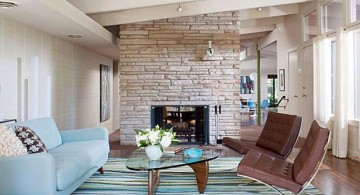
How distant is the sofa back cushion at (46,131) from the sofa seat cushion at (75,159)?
0.43 ft

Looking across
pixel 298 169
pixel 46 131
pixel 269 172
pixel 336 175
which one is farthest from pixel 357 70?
pixel 46 131

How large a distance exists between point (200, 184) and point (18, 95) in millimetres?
3025

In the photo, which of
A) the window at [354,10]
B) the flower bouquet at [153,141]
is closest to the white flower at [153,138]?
the flower bouquet at [153,141]

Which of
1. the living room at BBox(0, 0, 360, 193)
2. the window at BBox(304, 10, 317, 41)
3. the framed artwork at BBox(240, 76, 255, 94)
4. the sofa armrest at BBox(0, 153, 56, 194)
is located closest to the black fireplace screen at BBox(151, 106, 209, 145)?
the living room at BBox(0, 0, 360, 193)

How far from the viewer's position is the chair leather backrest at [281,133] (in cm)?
407

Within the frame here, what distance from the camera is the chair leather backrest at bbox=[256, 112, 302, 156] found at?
4066mm

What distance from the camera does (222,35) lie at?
6.92m

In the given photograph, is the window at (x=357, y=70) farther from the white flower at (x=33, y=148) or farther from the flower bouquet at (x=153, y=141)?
the white flower at (x=33, y=148)

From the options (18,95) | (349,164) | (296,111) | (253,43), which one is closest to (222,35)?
(296,111)

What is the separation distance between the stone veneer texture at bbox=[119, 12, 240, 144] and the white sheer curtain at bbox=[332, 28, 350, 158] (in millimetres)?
1996

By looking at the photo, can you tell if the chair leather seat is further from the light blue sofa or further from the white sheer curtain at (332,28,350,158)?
the white sheer curtain at (332,28,350,158)

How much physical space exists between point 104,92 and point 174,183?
5.85 meters

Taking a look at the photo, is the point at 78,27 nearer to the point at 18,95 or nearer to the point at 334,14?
the point at 18,95

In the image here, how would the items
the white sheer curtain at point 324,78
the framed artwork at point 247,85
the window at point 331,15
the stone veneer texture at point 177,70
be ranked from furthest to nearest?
the framed artwork at point 247,85 → the stone veneer texture at point 177,70 → the white sheer curtain at point 324,78 → the window at point 331,15
